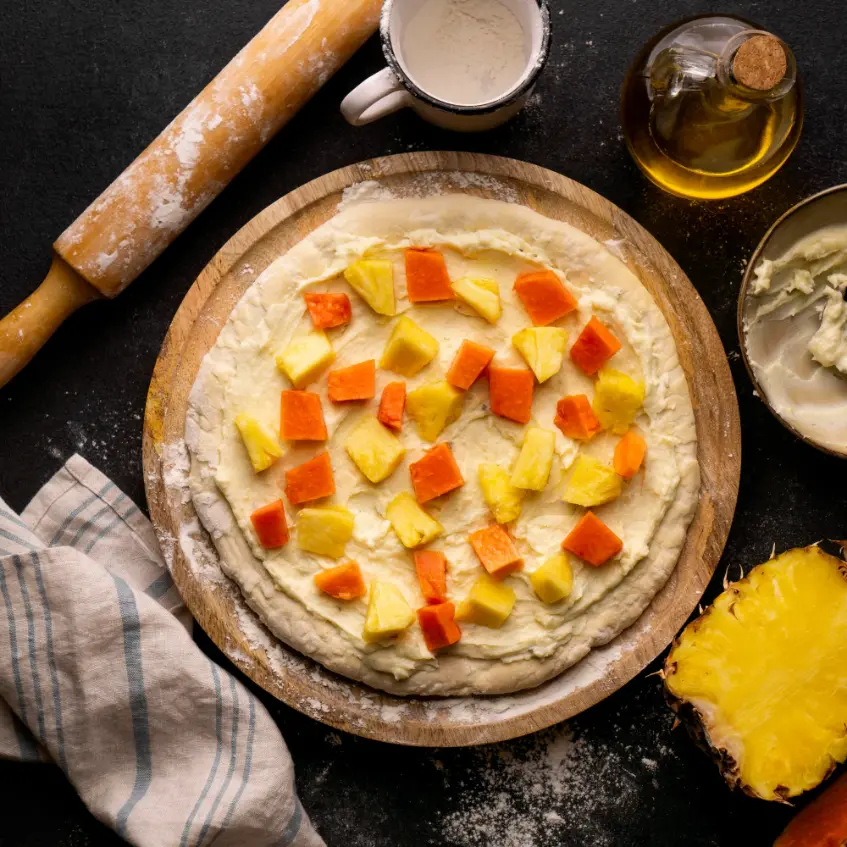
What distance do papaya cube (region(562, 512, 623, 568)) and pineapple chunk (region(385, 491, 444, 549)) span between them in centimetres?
43

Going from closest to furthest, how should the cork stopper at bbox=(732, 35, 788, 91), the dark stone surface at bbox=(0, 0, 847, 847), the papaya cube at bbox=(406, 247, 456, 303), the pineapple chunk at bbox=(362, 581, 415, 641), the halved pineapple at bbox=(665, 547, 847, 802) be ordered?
the cork stopper at bbox=(732, 35, 788, 91) → the halved pineapple at bbox=(665, 547, 847, 802) → the pineapple chunk at bbox=(362, 581, 415, 641) → the papaya cube at bbox=(406, 247, 456, 303) → the dark stone surface at bbox=(0, 0, 847, 847)

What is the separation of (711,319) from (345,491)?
137cm

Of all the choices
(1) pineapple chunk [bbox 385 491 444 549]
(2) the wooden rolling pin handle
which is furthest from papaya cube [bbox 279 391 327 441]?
(2) the wooden rolling pin handle

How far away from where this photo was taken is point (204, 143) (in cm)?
271

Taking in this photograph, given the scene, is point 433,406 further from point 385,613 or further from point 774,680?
point 774,680

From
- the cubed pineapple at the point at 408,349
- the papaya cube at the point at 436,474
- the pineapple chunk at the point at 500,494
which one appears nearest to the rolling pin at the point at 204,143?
the cubed pineapple at the point at 408,349

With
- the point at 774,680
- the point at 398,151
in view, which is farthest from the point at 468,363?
the point at 774,680

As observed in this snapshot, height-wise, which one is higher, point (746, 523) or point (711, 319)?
point (711, 319)

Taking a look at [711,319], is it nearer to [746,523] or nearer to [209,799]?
[746,523]

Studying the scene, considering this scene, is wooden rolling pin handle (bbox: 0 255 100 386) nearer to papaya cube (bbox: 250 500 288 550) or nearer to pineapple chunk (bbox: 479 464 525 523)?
papaya cube (bbox: 250 500 288 550)

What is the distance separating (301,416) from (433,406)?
0.43 m

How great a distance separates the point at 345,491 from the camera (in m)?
2.71

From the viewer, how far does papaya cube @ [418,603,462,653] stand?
2.60 meters

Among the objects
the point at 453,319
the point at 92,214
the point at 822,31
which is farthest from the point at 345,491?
the point at 822,31
